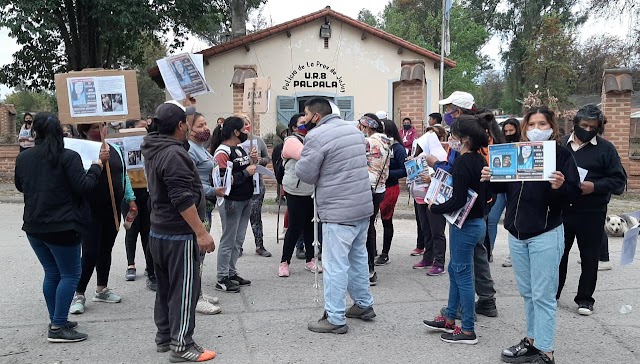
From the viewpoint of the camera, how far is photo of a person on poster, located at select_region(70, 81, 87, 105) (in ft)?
16.5

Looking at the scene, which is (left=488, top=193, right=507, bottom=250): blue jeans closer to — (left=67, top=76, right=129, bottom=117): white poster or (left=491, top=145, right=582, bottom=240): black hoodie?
(left=491, top=145, right=582, bottom=240): black hoodie

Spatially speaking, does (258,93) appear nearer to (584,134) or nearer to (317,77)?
(584,134)

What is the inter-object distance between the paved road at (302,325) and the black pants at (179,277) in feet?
0.98

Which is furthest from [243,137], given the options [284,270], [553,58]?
[553,58]

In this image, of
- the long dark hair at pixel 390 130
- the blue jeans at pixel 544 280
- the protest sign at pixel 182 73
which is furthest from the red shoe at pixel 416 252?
the blue jeans at pixel 544 280

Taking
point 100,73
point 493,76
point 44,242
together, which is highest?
point 493,76

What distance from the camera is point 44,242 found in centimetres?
439

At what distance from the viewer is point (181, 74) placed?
6.30 meters

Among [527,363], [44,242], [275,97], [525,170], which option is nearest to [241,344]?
[44,242]

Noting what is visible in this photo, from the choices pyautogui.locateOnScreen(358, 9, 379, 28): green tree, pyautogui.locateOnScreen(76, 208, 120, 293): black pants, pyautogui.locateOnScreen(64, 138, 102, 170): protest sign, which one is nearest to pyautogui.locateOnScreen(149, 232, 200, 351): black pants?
pyautogui.locateOnScreen(64, 138, 102, 170): protest sign

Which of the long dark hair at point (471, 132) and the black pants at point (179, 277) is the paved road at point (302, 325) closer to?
the black pants at point (179, 277)

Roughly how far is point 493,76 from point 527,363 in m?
Answer: 53.5

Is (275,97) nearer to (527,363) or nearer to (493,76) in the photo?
(527,363)

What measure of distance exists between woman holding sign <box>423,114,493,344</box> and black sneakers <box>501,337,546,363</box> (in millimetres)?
369
